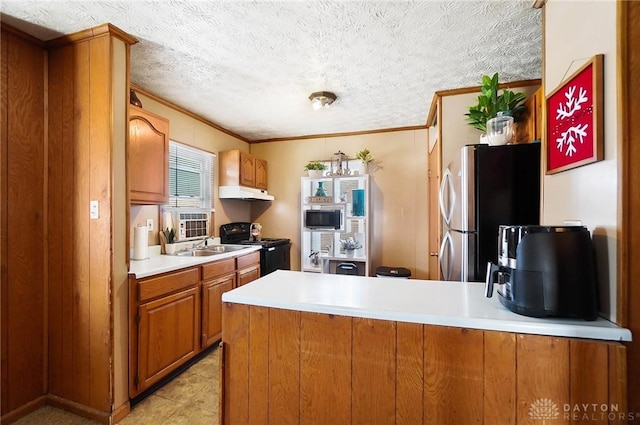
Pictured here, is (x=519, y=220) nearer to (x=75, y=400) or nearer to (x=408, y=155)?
(x=408, y=155)

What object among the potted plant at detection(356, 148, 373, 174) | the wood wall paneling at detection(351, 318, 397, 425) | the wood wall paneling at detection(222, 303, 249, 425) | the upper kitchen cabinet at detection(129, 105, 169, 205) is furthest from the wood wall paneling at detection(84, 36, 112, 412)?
the potted plant at detection(356, 148, 373, 174)

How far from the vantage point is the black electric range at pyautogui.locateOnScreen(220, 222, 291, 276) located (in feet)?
11.6

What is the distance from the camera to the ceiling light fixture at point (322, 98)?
263 cm

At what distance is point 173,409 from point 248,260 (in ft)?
4.93

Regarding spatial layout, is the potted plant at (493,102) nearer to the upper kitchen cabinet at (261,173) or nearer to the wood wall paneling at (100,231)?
the wood wall paneling at (100,231)

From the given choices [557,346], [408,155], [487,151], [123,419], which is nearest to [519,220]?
[487,151]

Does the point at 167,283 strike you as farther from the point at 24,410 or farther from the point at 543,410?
the point at 543,410

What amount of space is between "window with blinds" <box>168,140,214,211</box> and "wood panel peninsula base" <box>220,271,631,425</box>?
2.23 metres

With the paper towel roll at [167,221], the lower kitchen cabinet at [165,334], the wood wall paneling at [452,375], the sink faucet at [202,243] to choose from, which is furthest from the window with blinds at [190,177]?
the wood wall paneling at [452,375]

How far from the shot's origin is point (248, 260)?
10.2 feet

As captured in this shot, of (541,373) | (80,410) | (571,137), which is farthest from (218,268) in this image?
(571,137)

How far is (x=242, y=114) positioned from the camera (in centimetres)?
325

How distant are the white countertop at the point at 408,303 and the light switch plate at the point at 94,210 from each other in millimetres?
1166

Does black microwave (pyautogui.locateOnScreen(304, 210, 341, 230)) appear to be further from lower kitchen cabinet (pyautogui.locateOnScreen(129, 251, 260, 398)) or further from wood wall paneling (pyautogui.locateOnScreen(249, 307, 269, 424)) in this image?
wood wall paneling (pyautogui.locateOnScreen(249, 307, 269, 424))
